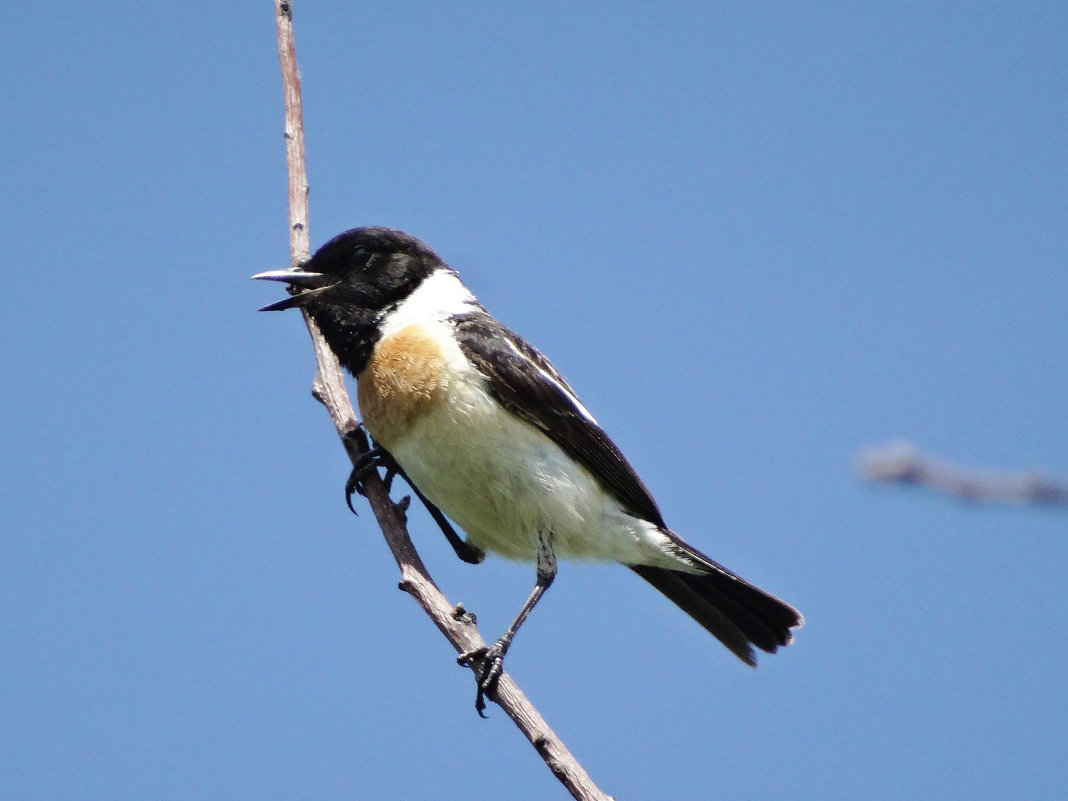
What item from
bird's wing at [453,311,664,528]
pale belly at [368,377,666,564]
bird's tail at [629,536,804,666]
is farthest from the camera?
bird's tail at [629,536,804,666]

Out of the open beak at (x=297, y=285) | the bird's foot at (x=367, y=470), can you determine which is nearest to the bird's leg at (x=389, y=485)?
the bird's foot at (x=367, y=470)

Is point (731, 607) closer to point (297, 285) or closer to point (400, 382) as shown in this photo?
point (400, 382)

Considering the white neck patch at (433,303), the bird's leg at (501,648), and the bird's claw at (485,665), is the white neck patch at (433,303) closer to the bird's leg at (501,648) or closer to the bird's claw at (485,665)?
the bird's leg at (501,648)

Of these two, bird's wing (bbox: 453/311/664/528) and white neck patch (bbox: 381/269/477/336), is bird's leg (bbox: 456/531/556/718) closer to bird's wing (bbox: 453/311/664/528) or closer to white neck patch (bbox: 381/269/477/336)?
bird's wing (bbox: 453/311/664/528)

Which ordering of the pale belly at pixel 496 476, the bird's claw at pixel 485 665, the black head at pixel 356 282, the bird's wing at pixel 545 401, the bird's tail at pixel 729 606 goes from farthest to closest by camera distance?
the bird's tail at pixel 729 606, the black head at pixel 356 282, the bird's wing at pixel 545 401, the pale belly at pixel 496 476, the bird's claw at pixel 485 665

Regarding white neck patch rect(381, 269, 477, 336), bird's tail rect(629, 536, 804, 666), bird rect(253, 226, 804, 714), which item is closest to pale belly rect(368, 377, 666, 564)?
bird rect(253, 226, 804, 714)

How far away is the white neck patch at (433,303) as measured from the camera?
4410mm

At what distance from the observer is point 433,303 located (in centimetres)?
457

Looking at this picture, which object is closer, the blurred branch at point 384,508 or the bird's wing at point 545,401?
the blurred branch at point 384,508

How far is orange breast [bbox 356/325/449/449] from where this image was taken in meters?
Result: 4.07

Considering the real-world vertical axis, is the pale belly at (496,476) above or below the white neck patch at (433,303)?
below

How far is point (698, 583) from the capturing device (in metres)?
4.76

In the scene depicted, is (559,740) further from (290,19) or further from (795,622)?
(290,19)

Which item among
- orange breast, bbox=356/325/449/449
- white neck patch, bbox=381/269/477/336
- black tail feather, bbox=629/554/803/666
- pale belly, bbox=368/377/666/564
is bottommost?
black tail feather, bbox=629/554/803/666
